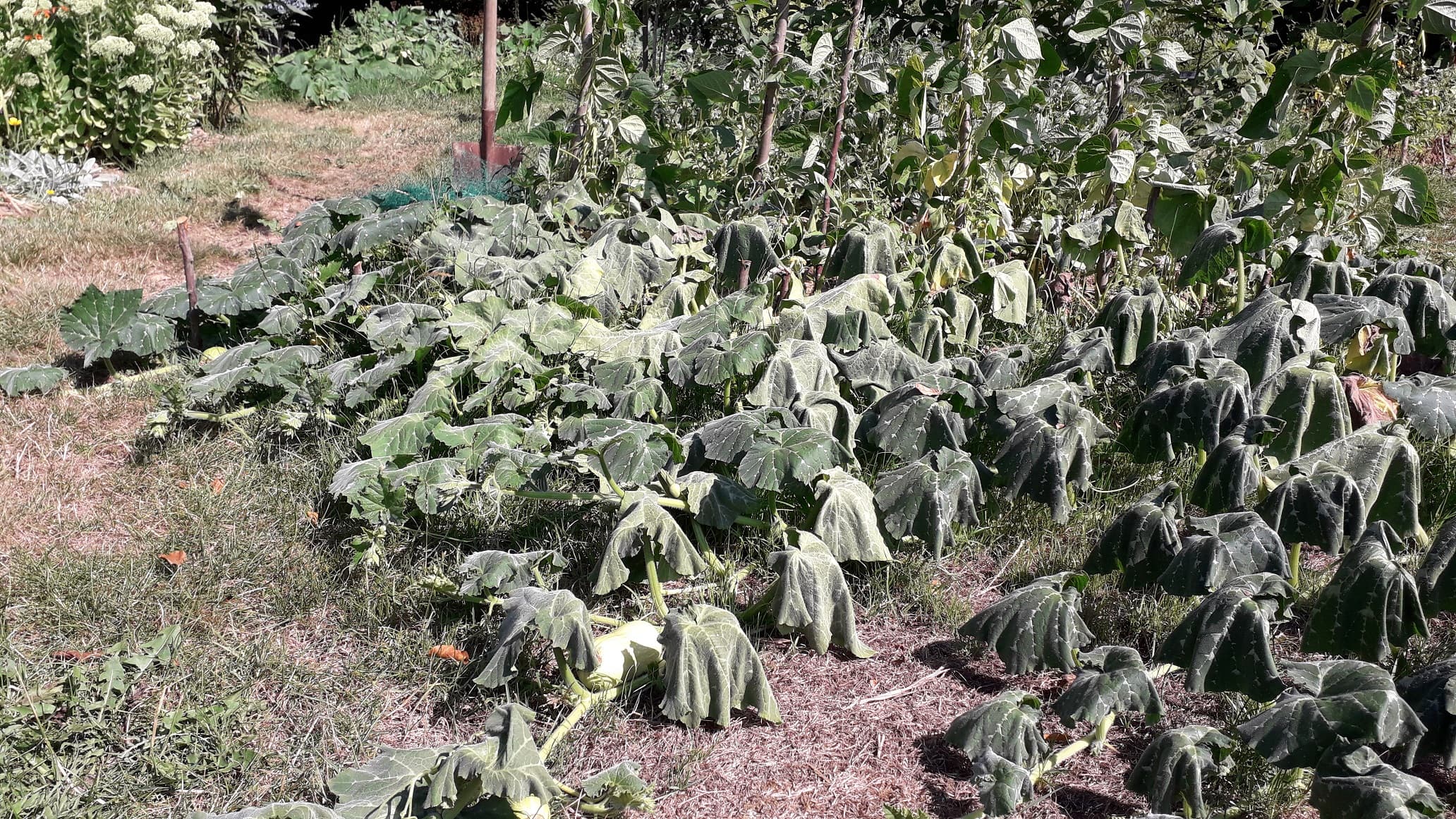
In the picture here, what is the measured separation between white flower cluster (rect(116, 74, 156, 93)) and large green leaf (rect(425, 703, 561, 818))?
218 inches

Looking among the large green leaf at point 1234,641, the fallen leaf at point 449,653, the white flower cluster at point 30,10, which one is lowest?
the fallen leaf at point 449,653

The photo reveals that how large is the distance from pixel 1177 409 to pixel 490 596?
160 centimetres

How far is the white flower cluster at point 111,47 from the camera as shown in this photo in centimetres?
592

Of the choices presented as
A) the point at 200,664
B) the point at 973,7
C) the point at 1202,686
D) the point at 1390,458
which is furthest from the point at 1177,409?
the point at 200,664

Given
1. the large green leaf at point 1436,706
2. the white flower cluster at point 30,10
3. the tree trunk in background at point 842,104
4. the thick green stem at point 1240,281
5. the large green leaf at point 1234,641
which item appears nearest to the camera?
the large green leaf at point 1436,706

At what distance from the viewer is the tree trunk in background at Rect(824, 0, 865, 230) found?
3623mm

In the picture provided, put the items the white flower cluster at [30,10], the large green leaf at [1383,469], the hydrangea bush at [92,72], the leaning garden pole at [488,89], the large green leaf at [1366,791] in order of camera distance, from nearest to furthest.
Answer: the large green leaf at [1366,791] → the large green leaf at [1383,469] → the leaning garden pole at [488,89] → the white flower cluster at [30,10] → the hydrangea bush at [92,72]

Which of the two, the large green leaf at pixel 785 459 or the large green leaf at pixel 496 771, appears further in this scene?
the large green leaf at pixel 785 459

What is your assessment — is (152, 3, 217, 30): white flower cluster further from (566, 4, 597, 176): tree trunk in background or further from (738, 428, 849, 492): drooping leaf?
(738, 428, 849, 492): drooping leaf

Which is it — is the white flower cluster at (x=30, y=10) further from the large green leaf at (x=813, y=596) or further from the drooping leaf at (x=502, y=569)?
the large green leaf at (x=813, y=596)

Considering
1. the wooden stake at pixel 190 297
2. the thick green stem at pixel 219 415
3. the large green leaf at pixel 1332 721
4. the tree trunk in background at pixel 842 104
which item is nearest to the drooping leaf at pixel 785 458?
the large green leaf at pixel 1332 721

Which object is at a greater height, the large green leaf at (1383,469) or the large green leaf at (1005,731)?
Answer: the large green leaf at (1383,469)

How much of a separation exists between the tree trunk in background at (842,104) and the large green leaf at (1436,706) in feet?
7.87

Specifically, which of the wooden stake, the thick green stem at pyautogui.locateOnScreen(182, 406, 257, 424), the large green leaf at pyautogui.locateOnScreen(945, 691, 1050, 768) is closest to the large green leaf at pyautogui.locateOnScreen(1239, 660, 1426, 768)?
the large green leaf at pyautogui.locateOnScreen(945, 691, 1050, 768)
